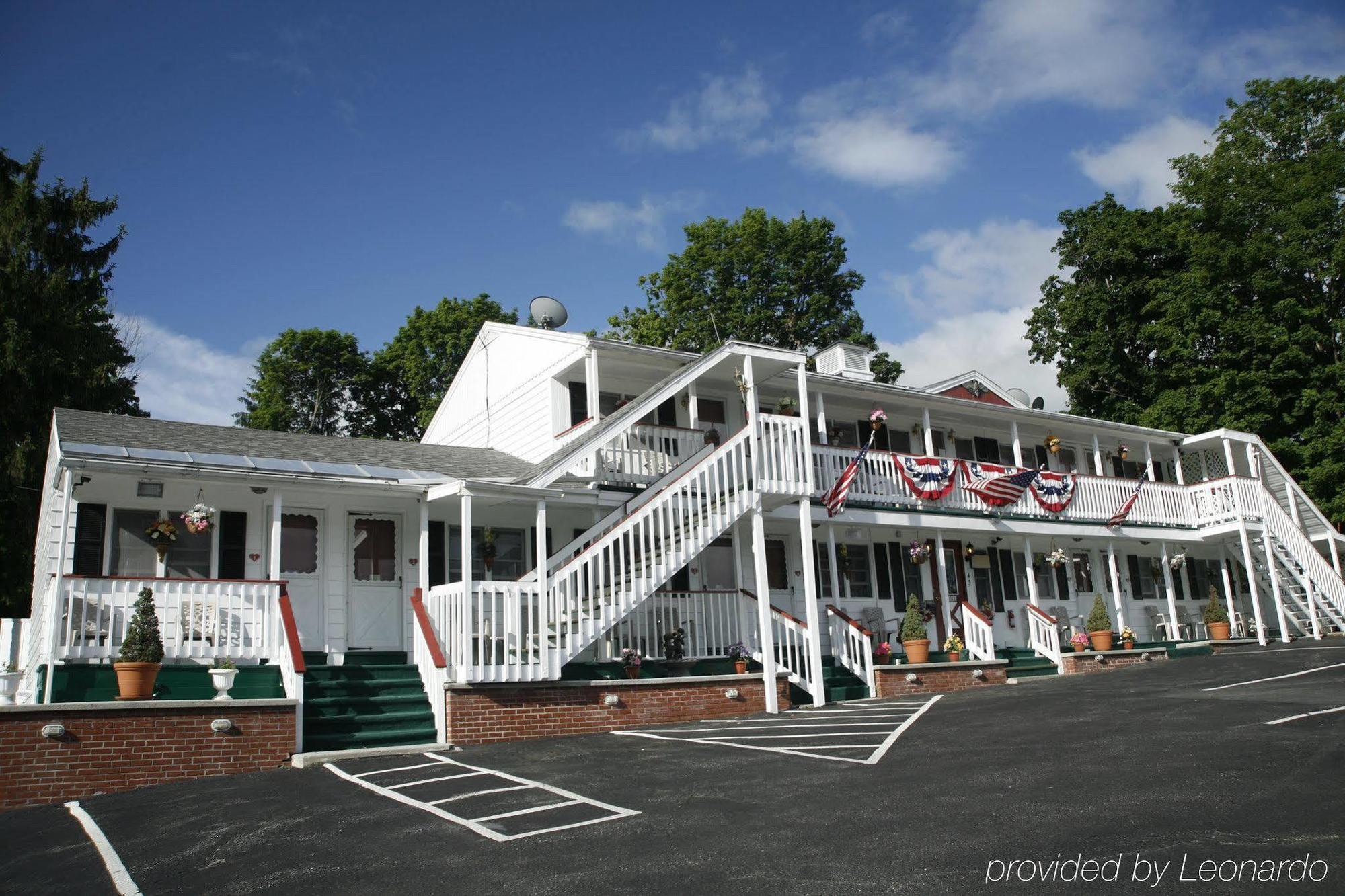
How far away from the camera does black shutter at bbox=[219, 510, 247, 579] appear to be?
1459 cm

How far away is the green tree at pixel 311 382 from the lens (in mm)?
39406

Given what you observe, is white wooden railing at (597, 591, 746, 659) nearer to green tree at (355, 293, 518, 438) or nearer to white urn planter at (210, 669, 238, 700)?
white urn planter at (210, 669, 238, 700)

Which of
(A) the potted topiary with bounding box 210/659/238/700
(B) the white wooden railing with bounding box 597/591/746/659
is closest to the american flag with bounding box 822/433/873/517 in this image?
(B) the white wooden railing with bounding box 597/591/746/659

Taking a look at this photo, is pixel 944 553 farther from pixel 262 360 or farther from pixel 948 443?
pixel 262 360

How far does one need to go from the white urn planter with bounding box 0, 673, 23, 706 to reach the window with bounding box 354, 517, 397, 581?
4.68 m

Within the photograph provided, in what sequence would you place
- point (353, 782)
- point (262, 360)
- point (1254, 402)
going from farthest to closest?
point (262, 360) < point (1254, 402) < point (353, 782)

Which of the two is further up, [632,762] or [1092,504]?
[1092,504]

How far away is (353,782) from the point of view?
995 cm

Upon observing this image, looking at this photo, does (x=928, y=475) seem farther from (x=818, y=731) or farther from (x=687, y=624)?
(x=818, y=731)

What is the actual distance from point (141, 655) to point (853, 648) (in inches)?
417

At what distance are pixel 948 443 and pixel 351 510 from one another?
14.2 m

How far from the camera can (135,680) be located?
11.5 meters

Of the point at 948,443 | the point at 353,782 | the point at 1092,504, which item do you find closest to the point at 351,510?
the point at 353,782

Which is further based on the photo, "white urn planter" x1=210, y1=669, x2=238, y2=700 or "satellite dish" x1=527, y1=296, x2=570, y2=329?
"satellite dish" x1=527, y1=296, x2=570, y2=329
